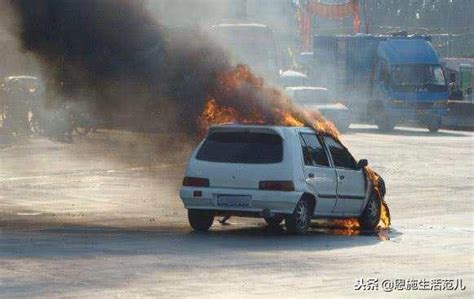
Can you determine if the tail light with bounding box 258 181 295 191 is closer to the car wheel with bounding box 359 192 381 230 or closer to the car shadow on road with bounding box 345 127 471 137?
the car wheel with bounding box 359 192 381 230

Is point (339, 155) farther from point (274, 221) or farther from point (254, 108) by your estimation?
point (254, 108)

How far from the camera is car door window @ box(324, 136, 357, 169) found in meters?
19.6

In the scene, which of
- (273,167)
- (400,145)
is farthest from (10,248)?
(400,145)

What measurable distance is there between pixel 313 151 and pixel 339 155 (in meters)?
0.83

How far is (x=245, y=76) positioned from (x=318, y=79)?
133 feet

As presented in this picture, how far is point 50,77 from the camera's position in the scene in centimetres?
2467

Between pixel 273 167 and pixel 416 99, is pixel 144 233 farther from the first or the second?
pixel 416 99

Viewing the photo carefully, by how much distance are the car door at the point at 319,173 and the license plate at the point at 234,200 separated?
3.25 ft

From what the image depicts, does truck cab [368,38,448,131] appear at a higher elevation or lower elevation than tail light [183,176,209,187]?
lower

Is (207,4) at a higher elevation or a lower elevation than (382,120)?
higher

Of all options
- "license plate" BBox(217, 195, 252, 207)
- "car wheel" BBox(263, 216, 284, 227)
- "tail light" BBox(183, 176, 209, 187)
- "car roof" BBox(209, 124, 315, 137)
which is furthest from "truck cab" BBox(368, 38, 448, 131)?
"license plate" BBox(217, 195, 252, 207)

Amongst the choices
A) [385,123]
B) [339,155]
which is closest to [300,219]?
[339,155]

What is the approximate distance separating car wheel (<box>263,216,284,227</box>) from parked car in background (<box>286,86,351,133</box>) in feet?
101

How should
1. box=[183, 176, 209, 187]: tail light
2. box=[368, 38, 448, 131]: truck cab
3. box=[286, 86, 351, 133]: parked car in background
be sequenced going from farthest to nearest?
box=[368, 38, 448, 131]: truck cab
box=[286, 86, 351, 133]: parked car in background
box=[183, 176, 209, 187]: tail light
